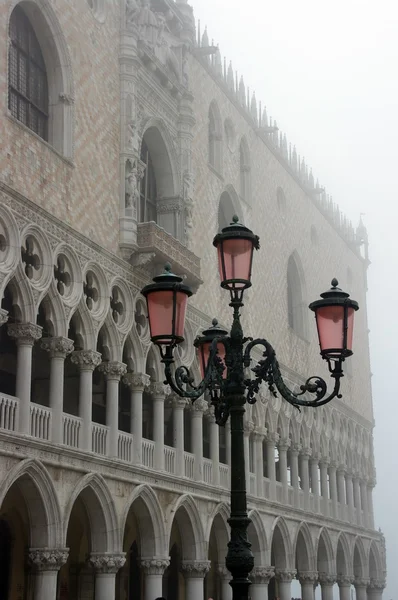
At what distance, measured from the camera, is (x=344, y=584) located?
2708cm

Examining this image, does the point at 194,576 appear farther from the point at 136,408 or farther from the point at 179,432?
the point at 136,408

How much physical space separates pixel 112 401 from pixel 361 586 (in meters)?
16.0

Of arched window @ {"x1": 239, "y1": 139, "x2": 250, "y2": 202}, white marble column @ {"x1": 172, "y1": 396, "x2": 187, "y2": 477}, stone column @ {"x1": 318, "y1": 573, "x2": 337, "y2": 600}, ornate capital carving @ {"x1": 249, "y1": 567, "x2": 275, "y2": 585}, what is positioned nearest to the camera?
white marble column @ {"x1": 172, "y1": 396, "x2": 187, "y2": 477}

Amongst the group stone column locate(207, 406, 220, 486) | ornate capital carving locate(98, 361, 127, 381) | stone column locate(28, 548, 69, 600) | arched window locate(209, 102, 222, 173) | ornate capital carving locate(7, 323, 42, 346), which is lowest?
stone column locate(28, 548, 69, 600)

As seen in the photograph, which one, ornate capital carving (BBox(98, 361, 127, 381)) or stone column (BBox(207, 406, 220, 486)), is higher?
ornate capital carving (BBox(98, 361, 127, 381))

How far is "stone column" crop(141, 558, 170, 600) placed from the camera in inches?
627

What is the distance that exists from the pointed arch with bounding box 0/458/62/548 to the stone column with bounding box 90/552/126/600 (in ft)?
4.64

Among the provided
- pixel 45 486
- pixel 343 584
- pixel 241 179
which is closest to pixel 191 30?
pixel 241 179

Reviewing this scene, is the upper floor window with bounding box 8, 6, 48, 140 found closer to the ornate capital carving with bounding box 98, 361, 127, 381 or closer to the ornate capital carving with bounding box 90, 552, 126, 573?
the ornate capital carving with bounding box 98, 361, 127, 381

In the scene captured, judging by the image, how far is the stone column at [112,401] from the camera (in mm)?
15086

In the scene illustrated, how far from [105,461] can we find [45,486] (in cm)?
161

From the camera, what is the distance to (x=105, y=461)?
1470 cm

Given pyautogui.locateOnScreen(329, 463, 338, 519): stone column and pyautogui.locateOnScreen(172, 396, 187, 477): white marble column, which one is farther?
pyautogui.locateOnScreen(329, 463, 338, 519): stone column

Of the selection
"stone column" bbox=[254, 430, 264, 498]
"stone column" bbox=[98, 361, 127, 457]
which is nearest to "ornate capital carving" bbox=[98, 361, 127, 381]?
"stone column" bbox=[98, 361, 127, 457]
